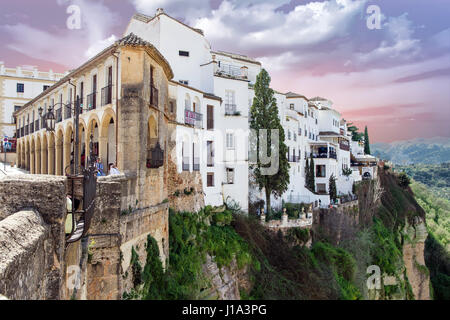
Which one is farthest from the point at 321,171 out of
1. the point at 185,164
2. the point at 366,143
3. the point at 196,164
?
the point at 366,143

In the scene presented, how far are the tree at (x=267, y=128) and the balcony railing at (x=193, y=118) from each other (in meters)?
5.59

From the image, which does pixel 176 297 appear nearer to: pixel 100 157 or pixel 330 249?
pixel 100 157

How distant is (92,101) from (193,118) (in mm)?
7047

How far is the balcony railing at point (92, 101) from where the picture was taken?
47.4 ft

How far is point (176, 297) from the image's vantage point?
1241 cm

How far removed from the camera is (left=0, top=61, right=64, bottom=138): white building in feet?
117

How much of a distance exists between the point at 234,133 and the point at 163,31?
29.0 ft

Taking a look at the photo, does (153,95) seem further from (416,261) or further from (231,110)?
(416,261)

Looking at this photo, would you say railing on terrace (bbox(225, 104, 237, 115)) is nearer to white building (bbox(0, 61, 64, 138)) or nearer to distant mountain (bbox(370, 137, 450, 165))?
white building (bbox(0, 61, 64, 138))

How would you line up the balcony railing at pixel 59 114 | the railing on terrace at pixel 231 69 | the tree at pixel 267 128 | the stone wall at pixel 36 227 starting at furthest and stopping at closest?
1. the railing on terrace at pixel 231 69
2. the tree at pixel 267 128
3. the balcony railing at pixel 59 114
4. the stone wall at pixel 36 227

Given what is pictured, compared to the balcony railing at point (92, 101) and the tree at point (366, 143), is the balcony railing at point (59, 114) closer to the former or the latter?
the balcony railing at point (92, 101)

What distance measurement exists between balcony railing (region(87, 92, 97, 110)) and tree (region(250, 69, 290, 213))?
1334cm

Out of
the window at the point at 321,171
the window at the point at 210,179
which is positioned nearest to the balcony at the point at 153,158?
the window at the point at 210,179
